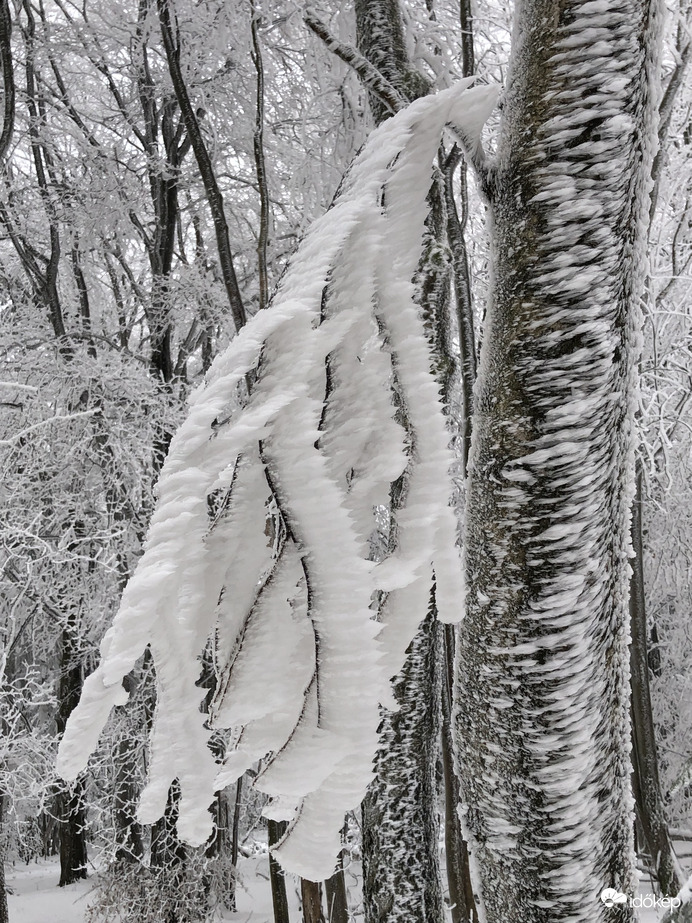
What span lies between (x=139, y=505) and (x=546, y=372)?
5622 mm

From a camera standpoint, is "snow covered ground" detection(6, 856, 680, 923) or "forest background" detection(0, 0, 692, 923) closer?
"forest background" detection(0, 0, 692, 923)

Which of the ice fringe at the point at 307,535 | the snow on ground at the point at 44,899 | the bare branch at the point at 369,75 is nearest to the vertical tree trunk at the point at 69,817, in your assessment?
the snow on ground at the point at 44,899

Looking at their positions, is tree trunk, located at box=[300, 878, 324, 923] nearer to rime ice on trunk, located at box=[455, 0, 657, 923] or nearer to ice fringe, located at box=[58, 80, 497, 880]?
rime ice on trunk, located at box=[455, 0, 657, 923]

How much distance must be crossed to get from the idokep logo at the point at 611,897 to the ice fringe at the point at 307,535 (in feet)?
1.74

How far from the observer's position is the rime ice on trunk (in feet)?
3.21

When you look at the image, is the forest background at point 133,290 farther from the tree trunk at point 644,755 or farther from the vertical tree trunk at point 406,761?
the vertical tree trunk at point 406,761

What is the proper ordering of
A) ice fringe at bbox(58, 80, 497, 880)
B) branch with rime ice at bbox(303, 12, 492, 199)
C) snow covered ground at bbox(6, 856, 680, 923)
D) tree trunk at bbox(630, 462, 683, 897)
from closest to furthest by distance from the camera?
ice fringe at bbox(58, 80, 497, 880) < branch with rime ice at bbox(303, 12, 492, 199) < tree trunk at bbox(630, 462, 683, 897) < snow covered ground at bbox(6, 856, 680, 923)

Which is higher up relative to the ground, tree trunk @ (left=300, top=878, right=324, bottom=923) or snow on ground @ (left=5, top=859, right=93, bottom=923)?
tree trunk @ (left=300, top=878, right=324, bottom=923)

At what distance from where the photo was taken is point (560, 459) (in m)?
1.01

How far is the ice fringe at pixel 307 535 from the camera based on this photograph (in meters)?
0.64

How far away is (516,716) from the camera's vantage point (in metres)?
1.07

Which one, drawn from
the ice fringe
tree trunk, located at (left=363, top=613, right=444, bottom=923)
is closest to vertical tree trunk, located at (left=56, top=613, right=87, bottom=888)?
tree trunk, located at (left=363, top=613, right=444, bottom=923)

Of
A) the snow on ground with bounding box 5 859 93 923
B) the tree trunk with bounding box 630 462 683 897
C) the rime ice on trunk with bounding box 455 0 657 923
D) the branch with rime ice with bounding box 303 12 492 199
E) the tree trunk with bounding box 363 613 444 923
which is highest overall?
the branch with rime ice with bounding box 303 12 492 199

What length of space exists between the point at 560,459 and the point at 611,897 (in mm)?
698
